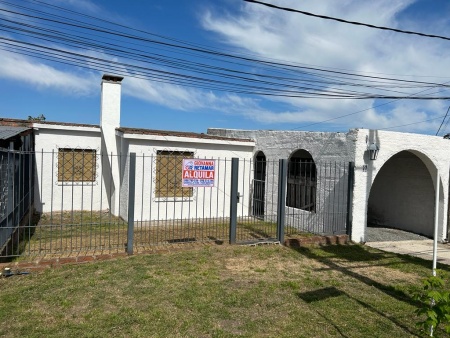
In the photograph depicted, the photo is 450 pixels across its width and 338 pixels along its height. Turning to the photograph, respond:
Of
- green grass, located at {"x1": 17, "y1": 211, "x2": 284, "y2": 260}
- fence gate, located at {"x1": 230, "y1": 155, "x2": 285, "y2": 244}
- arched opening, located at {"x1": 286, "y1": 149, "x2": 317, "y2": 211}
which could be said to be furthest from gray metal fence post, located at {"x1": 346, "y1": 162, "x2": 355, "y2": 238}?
green grass, located at {"x1": 17, "y1": 211, "x2": 284, "y2": 260}

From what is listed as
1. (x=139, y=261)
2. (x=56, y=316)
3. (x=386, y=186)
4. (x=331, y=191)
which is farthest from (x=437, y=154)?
(x=56, y=316)

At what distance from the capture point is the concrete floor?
7.98 m

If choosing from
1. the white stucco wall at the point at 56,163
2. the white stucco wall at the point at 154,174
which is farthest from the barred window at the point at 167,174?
the white stucco wall at the point at 56,163

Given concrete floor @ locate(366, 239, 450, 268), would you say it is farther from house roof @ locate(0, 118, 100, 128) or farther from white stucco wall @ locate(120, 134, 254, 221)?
house roof @ locate(0, 118, 100, 128)

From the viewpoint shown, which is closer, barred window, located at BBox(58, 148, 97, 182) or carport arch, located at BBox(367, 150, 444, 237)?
carport arch, located at BBox(367, 150, 444, 237)

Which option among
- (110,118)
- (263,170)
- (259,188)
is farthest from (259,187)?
(110,118)

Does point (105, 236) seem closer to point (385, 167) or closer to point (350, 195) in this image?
point (350, 195)

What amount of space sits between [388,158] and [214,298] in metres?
6.57

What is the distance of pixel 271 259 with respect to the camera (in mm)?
6805

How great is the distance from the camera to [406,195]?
37.3ft

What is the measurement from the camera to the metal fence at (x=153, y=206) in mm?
7262

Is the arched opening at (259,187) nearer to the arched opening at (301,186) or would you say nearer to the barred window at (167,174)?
the arched opening at (301,186)

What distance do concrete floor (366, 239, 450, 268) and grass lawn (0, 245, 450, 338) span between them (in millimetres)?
1258

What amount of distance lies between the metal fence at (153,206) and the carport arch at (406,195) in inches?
142
